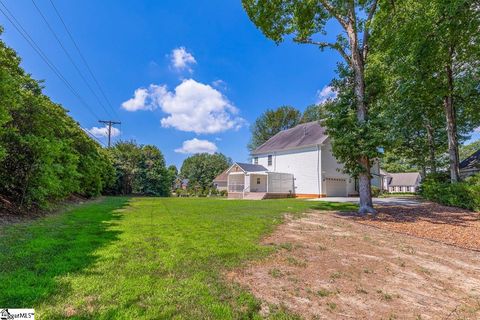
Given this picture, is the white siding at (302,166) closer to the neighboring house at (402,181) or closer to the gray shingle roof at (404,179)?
the neighboring house at (402,181)

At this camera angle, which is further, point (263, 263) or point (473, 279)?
point (263, 263)

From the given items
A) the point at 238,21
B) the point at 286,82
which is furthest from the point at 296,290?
the point at 286,82

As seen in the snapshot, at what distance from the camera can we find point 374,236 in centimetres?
670

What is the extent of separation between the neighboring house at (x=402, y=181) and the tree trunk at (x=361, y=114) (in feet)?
173

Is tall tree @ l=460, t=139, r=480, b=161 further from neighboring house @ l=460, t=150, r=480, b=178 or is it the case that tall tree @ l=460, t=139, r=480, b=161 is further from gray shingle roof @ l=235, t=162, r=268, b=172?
gray shingle roof @ l=235, t=162, r=268, b=172

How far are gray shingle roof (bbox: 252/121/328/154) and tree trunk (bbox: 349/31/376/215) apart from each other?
1272 cm

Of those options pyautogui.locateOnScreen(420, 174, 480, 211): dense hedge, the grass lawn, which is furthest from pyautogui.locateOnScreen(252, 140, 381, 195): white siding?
the grass lawn

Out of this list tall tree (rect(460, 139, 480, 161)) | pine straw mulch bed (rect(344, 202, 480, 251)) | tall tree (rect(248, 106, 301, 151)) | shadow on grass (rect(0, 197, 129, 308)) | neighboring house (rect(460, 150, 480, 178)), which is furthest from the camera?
tall tree (rect(460, 139, 480, 161))

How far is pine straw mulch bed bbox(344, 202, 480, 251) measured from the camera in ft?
22.0

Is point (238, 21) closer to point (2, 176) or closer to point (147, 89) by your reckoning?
point (147, 89)

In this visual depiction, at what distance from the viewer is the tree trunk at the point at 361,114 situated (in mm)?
11133

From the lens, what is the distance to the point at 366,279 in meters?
3.70

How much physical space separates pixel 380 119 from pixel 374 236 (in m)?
6.08

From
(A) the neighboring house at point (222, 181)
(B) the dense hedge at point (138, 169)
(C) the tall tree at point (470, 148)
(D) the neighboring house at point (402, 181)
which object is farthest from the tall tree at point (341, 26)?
(C) the tall tree at point (470, 148)
